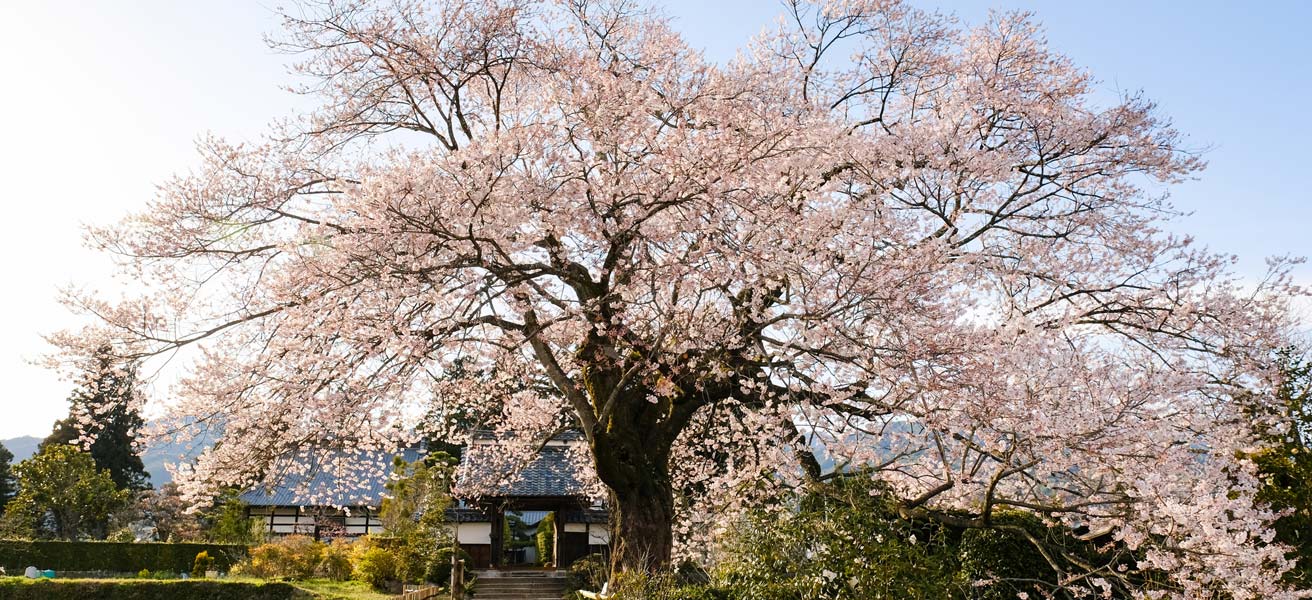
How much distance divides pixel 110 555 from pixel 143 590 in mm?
8106

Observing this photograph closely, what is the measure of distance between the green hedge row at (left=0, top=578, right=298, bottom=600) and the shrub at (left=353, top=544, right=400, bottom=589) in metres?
1.57

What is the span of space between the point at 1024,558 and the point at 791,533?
2.30 m

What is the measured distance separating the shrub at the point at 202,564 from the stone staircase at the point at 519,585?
827 cm

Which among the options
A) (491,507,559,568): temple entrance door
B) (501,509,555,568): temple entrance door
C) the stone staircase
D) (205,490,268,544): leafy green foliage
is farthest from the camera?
(205,490,268,544): leafy green foliage

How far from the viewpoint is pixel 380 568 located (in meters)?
17.0

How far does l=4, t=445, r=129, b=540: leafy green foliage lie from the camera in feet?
77.4

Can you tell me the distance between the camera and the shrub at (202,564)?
2072 cm

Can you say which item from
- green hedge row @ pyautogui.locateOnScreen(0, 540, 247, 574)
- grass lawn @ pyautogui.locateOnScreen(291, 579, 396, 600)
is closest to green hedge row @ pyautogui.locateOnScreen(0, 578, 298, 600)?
grass lawn @ pyautogui.locateOnScreen(291, 579, 396, 600)

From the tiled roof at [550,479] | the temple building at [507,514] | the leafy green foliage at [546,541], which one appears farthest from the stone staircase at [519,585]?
the leafy green foliage at [546,541]

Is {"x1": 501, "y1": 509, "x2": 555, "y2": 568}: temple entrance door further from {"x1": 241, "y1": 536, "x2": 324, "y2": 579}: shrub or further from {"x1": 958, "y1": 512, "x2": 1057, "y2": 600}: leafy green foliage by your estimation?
{"x1": 958, "y1": 512, "x2": 1057, "y2": 600}: leafy green foliage

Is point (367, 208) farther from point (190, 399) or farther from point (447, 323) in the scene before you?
point (190, 399)

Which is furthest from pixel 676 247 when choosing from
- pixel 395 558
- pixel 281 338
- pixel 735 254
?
pixel 395 558

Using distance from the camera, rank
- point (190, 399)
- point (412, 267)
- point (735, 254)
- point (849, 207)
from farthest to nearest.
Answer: point (849, 207) → point (190, 399) → point (735, 254) → point (412, 267)

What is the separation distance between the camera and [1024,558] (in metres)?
7.03
